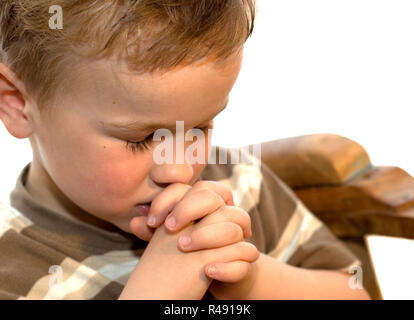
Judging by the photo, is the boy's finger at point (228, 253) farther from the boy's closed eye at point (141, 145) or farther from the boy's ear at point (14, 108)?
the boy's ear at point (14, 108)

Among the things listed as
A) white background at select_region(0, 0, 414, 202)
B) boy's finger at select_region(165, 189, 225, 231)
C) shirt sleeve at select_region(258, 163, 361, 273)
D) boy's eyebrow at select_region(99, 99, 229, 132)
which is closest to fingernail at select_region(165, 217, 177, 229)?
boy's finger at select_region(165, 189, 225, 231)

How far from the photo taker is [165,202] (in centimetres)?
68

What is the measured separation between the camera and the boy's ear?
698 mm

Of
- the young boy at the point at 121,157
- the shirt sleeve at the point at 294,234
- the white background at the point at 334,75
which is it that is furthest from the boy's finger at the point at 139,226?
the white background at the point at 334,75

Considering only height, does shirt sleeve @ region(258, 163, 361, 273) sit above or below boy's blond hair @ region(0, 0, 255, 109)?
below

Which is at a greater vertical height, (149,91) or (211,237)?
(149,91)

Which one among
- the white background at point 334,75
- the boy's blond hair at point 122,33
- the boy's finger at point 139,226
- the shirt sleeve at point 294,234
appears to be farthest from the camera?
the white background at point 334,75

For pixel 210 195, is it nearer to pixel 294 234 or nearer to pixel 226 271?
pixel 226 271

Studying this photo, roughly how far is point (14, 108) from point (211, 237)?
260 mm

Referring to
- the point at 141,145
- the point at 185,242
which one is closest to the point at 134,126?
the point at 141,145

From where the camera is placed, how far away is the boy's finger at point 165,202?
26.8 inches

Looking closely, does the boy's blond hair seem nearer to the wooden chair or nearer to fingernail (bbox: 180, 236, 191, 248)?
fingernail (bbox: 180, 236, 191, 248)
